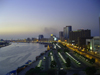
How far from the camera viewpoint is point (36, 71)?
2.99 m

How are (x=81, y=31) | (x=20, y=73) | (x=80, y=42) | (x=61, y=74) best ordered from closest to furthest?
1. (x=61, y=74)
2. (x=20, y=73)
3. (x=80, y=42)
4. (x=81, y=31)

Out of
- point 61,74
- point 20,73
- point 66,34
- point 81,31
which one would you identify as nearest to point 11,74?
point 20,73

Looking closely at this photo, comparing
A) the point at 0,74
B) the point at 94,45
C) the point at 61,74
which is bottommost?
the point at 0,74

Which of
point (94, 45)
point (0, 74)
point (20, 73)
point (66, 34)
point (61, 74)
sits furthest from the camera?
point (66, 34)

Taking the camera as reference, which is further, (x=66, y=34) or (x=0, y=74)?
(x=66, y=34)

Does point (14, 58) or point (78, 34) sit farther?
point (78, 34)

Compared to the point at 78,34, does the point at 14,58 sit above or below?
below

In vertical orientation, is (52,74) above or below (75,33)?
below

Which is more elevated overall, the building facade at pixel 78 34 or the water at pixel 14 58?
the building facade at pixel 78 34

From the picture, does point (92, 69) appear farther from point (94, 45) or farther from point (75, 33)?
point (75, 33)

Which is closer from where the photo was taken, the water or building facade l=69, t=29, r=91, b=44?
the water

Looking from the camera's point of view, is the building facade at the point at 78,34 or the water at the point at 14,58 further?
the building facade at the point at 78,34

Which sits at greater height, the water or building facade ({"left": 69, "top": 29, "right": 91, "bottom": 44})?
building facade ({"left": 69, "top": 29, "right": 91, "bottom": 44})

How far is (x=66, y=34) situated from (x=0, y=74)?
46198mm
